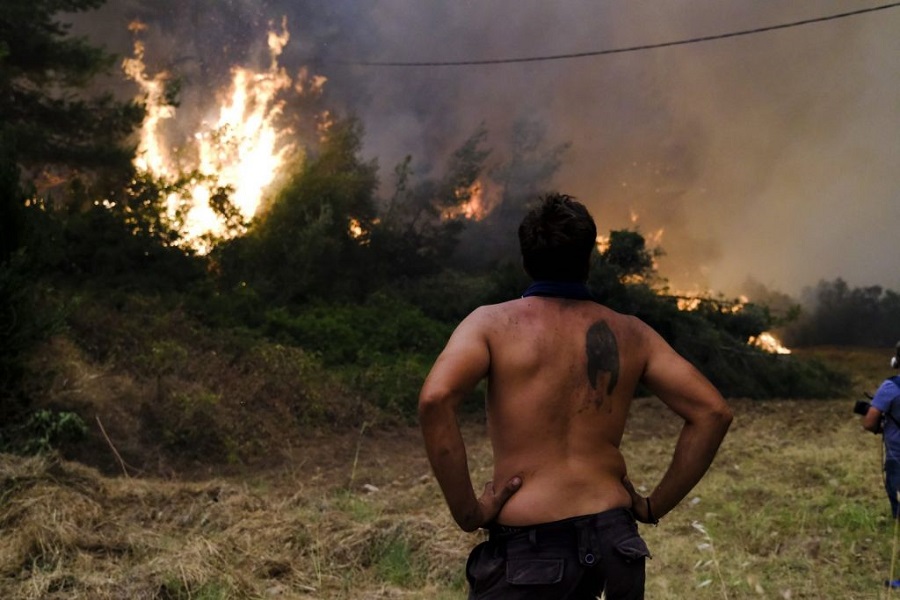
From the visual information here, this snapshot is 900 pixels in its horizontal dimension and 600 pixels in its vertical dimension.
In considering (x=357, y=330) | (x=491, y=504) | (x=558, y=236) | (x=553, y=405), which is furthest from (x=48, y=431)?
(x=357, y=330)

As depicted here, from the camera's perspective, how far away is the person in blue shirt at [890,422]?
5.32 m

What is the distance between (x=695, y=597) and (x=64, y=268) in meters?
12.3

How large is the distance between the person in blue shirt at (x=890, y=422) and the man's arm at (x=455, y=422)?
412cm

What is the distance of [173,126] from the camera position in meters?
20.7

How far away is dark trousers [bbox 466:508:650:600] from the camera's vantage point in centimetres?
223

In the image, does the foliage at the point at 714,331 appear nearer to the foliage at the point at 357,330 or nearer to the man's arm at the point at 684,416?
the foliage at the point at 357,330

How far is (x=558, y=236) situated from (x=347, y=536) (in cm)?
402

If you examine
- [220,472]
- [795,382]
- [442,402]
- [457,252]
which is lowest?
[220,472]

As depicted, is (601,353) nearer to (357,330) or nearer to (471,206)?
(357,330)

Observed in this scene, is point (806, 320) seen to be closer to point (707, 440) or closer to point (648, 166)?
point (648, 166)

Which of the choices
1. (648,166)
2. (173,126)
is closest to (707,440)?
(173,126)

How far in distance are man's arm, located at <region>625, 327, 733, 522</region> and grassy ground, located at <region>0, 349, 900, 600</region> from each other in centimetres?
101

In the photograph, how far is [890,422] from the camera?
17.6ft

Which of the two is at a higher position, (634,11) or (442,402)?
(634,11)
